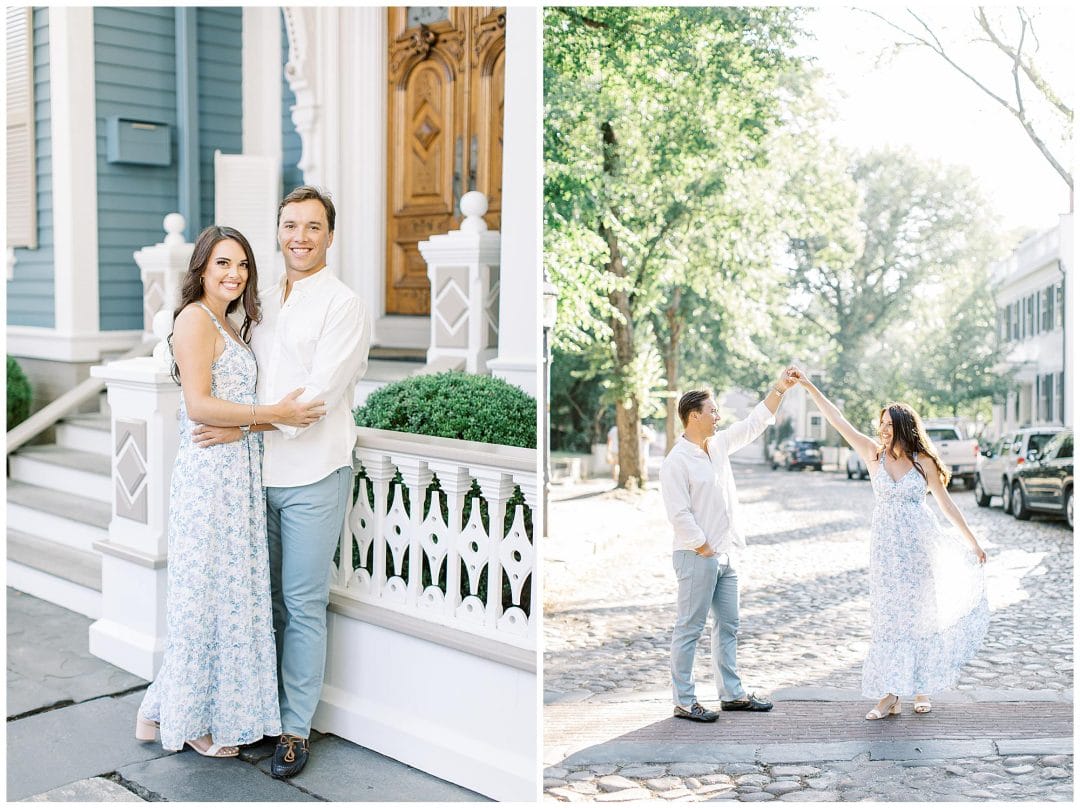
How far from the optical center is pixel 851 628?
12.3ft

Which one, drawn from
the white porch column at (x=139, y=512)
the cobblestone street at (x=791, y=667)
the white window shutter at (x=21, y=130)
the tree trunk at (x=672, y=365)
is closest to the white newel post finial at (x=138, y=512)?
the white porch column at (x=139, y=512)

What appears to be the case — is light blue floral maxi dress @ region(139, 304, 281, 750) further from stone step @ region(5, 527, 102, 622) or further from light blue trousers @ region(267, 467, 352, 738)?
stone step @ region(5, 527, 102, 622)

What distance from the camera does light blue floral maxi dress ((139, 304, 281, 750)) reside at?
3207 mm

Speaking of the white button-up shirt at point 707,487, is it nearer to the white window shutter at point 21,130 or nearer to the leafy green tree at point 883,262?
the leafy green tree at point 883,262

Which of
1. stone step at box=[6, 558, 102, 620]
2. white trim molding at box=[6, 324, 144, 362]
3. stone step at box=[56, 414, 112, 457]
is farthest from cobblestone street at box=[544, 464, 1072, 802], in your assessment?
white trim molding at box=[6, 324, 144, 362]

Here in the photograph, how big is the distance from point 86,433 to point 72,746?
3024mm

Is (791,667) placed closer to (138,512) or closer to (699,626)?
(699,626)

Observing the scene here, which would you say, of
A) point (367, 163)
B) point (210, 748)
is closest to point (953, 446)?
point (210, 748)

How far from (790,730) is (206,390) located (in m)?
2.00

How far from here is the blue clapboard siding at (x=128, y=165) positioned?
6344 mm

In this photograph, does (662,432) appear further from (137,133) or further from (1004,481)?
(137,133)

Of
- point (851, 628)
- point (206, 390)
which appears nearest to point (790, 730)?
point (851, 628)

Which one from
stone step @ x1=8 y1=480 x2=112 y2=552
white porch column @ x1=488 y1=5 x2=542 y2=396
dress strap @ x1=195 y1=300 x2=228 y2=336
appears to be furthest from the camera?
stone step @ x1=8 y1=480 x2=112 y2=552

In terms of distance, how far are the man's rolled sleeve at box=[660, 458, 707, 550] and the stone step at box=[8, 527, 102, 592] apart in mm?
2558
